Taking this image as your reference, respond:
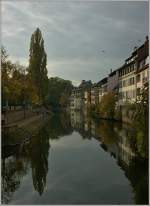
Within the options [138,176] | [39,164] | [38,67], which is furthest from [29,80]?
[138,176]

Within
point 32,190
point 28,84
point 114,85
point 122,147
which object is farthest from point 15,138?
point 114,85

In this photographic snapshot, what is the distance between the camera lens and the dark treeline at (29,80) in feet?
89.2

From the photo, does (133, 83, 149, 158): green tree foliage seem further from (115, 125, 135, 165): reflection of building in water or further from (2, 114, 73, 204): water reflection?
(2, 114, 73, 204): water reflection

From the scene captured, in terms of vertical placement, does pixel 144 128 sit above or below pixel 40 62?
below

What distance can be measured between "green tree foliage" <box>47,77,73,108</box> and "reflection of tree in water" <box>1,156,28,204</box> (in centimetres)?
7882

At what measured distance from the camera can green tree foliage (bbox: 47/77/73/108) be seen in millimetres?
101625

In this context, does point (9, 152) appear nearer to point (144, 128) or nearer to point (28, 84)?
point (144, 128)

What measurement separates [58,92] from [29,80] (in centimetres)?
6463

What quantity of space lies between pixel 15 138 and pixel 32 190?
35.8 ft

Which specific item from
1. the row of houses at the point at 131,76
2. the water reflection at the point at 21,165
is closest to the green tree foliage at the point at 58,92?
the row of houses at the point at 131,76

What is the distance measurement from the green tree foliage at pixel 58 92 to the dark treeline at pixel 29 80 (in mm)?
46429

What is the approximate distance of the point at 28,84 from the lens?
39812 mm

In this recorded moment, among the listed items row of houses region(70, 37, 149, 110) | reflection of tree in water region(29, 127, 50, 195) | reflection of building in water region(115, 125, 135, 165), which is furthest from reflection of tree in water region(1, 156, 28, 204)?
row of houses region(70, 37, 149, 110)

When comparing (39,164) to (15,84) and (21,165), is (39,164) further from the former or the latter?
(15,84)
